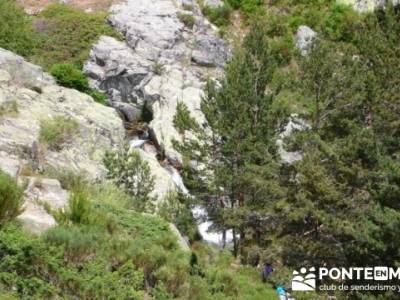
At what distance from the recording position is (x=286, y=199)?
19.4 metres

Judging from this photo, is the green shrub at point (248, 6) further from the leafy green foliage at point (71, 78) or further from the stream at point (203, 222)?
the stream at point (203, 222)

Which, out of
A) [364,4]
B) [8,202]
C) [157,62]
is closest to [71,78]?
[157,62]

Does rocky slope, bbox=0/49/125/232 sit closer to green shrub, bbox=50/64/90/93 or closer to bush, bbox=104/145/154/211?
bush, bbox=104/145/154/211

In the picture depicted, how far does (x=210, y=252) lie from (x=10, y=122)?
24.8ft

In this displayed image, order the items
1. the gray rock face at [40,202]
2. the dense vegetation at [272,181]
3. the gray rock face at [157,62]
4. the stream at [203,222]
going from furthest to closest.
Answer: the gray rock face at [157,62] → the stream at [203,222] → the dense vegetation at [272,181] → the gray rock face at [40,202]

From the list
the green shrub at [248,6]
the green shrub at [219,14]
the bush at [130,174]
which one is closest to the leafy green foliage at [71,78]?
the bush at [130,174]

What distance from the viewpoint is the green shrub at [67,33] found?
111ft

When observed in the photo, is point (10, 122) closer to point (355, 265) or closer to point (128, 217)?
point (128, 217)

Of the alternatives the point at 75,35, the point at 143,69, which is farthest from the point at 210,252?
the point at 75,35

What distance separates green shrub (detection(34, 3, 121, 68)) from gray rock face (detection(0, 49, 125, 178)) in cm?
741

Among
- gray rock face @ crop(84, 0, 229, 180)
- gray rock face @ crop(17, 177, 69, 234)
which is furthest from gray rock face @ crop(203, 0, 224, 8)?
gray rock face @ crop(17, 177, 69, 234)

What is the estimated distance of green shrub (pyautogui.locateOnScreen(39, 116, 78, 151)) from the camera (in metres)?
17.9

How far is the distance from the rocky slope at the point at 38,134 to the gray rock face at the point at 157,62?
5.90 m

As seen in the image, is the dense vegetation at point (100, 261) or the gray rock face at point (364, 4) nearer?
the dense vegetation at point (100, 261)
